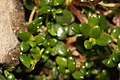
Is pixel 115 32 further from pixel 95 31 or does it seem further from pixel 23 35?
pixel 23 35

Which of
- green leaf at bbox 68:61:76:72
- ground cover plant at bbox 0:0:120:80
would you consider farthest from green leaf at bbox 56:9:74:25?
green leaf at bbox 68:61:76:72

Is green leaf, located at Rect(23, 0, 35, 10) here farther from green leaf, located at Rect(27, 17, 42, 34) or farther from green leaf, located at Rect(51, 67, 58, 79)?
green leaf, located at Rect(51, 67, 58, 79)

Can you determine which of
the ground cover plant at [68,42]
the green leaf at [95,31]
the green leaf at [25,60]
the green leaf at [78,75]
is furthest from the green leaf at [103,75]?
the green leaf at [25,60]

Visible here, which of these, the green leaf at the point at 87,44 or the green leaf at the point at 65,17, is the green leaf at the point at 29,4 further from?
the green leaf at the point at 87,44

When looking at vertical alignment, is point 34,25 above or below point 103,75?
above

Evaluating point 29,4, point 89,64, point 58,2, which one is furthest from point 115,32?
point 29,4

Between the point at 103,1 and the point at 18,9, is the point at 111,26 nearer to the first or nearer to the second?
the point at 103,1

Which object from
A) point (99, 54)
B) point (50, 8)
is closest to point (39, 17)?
point (50, 8)
